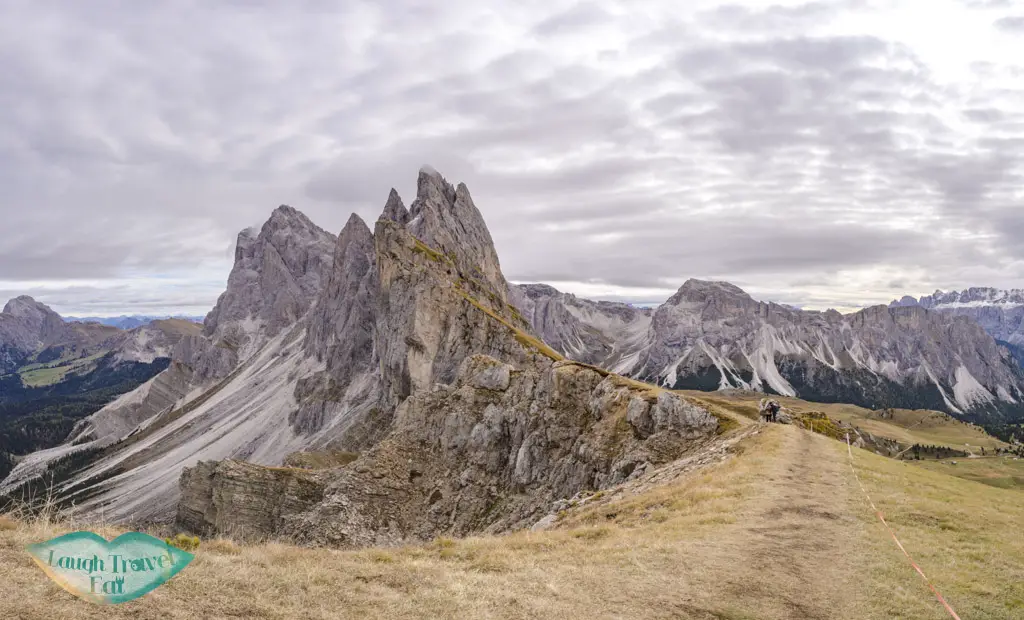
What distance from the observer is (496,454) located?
195 ft

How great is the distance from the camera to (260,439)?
557ft

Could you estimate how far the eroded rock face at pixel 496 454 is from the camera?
45.2 m

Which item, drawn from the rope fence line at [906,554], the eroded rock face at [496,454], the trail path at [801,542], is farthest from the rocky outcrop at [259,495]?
the rope fence line at [906,554]

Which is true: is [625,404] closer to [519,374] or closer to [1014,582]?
[519,374]

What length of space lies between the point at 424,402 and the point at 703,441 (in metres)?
35.8

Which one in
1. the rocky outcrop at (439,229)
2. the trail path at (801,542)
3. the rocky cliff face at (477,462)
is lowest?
the rocky cliff face at (477,462)

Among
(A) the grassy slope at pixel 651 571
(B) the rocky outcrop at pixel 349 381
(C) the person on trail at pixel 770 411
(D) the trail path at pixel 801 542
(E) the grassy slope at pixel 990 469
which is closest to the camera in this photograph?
(A) the grassy slope at pixel 651 571

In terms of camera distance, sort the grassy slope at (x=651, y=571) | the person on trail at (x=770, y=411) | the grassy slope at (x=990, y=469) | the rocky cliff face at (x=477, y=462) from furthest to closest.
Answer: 1. the grassy slope at (x=990, y=469)
2. the rocky cliff face at (x=477, y=462)
3. the person on trail at (x=770, y=411)
4. the grassy slope at (x=651, y=571)

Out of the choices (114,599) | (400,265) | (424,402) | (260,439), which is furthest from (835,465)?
(260,439)

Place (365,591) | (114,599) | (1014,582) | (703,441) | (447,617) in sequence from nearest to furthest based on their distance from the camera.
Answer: (114,599) < (447,617) < (365,591) < (1014,582) < (703,441)

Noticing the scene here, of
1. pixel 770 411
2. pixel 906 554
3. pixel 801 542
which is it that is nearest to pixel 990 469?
pixel 770 411

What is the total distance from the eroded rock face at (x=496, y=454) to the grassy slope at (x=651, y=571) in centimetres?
2071

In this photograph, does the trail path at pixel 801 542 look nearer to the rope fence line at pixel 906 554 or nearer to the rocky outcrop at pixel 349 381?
the rope fence line at pixel 906 554

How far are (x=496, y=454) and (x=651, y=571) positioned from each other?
149 feet
